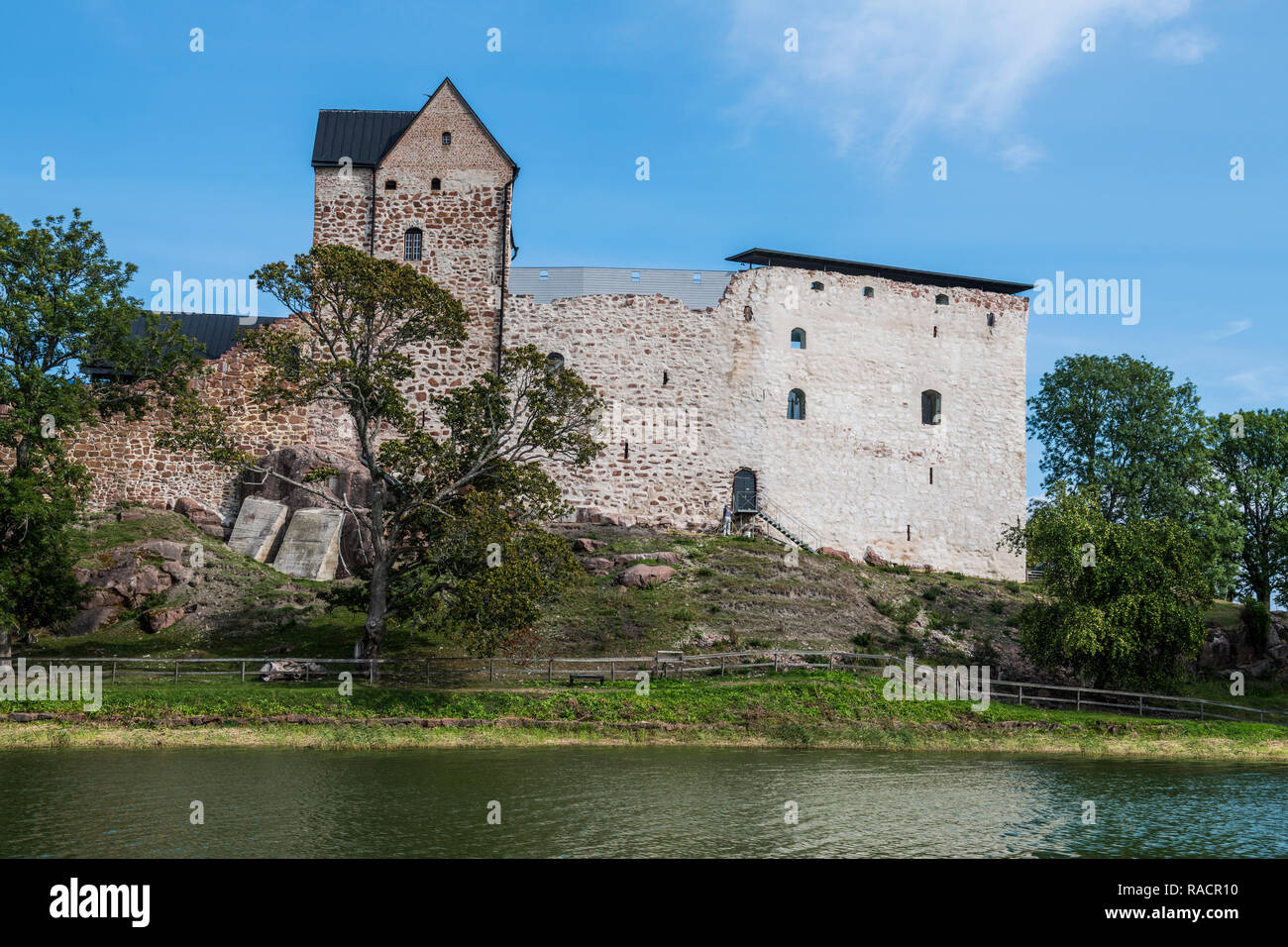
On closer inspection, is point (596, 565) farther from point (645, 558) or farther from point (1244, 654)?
point (1244, 654)

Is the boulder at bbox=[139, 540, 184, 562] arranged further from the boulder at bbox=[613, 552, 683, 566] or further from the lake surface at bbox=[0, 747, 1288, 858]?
the boulder at bbox=[613, 552, 683, 566]

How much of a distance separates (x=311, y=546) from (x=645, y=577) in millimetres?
12347

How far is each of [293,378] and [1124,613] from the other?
2515cm

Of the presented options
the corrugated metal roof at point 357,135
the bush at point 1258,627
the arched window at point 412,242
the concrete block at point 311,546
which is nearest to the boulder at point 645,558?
the concrete block at point 311,546

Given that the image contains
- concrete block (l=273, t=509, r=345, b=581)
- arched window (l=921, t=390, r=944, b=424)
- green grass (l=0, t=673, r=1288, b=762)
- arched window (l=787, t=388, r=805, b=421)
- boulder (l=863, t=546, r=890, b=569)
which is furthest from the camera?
arched window (l=921, t=390, r=944, b=424)

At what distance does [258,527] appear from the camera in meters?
42.0

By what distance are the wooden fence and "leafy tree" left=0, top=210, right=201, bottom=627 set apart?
2652 mm

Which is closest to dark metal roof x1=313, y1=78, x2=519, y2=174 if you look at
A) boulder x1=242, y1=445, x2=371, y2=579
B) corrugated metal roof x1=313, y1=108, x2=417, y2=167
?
corrugated metal roof x1=313, y1=108, x2=417, y2=167

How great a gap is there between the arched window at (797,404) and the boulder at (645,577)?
13.2 meters

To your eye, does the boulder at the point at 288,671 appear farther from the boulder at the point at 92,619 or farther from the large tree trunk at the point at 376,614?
the boulder at the point at 92,619

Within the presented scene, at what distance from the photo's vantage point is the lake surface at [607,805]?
17.0 metres

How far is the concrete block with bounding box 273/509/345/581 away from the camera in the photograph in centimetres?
4069
